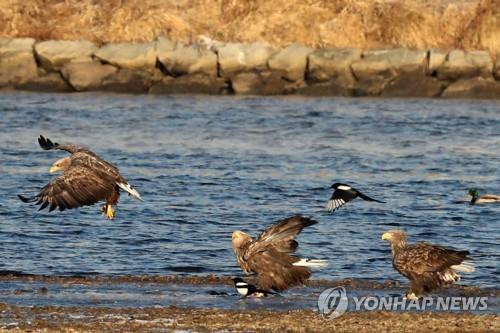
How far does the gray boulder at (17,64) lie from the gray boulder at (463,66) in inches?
414

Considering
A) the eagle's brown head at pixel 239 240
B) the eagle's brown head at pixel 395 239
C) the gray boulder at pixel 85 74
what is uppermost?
the eagle's brown head at pixel 239 240

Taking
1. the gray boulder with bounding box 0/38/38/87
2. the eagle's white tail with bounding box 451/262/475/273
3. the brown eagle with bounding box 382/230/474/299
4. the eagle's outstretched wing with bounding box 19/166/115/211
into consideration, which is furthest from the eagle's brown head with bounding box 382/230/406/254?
the gray boulder with bounding box 0/38/38/87

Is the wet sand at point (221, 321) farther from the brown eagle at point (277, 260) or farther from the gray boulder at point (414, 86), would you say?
the gray boulder at point (414, 86)

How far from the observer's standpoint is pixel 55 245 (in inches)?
603

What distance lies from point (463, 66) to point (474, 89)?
0.64 m

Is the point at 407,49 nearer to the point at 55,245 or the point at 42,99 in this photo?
the point at 42,99

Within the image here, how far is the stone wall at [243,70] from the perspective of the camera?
3372 centimetres

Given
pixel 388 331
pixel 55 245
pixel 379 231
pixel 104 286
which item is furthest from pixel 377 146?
pixel 388 331

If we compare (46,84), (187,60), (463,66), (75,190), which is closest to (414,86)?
(463,66)

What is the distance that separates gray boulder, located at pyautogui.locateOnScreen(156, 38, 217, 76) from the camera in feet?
113

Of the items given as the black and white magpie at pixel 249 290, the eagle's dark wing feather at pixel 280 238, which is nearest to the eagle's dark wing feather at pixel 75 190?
the black and white magpie at pixel 249 290

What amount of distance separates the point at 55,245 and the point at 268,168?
26.6 feet

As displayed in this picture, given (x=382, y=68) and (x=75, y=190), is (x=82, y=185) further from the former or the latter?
(x=382, y=68)

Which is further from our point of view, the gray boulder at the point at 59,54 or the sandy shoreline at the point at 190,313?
the gray boulder at the point at 59,54
